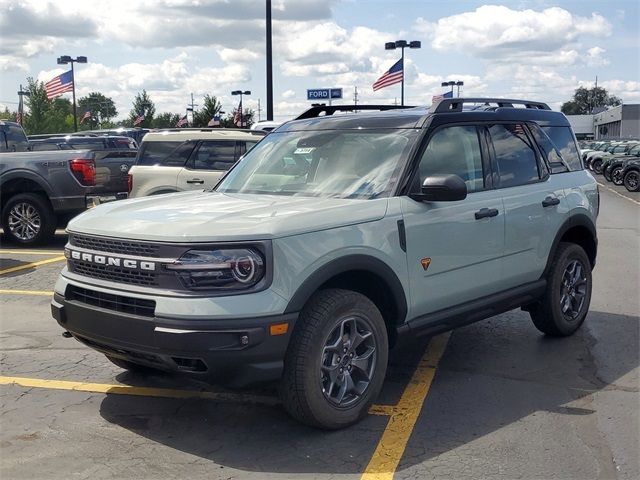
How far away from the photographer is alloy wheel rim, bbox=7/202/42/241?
11.1 m

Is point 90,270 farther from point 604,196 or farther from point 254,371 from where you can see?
point 604,196

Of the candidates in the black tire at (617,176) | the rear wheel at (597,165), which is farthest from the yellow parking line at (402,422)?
the rear wheel at (597,165)

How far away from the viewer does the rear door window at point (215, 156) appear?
10656 mm

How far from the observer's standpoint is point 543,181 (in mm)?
5707

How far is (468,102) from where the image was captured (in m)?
5.34

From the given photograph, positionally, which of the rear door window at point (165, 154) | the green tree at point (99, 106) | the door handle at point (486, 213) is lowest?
the door handle at point (486, 213)

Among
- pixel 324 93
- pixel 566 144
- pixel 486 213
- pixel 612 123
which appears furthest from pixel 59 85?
pixel 612 123

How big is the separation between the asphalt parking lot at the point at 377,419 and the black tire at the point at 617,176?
2270 cm

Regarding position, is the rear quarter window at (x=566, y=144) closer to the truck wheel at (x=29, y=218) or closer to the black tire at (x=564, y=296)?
the black tire at (x=564, y=296)

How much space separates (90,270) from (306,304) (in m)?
1.32

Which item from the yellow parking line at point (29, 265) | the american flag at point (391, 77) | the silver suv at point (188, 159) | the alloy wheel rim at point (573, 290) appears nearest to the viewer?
the alloy wheel rim at point (573, 290)

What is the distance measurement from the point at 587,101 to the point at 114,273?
15506cm

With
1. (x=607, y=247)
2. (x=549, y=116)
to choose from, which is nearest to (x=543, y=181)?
(x=549, y=116)

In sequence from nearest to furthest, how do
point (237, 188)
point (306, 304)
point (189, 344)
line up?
point (189, 344)
point (306, 304)
point (237, 188)
